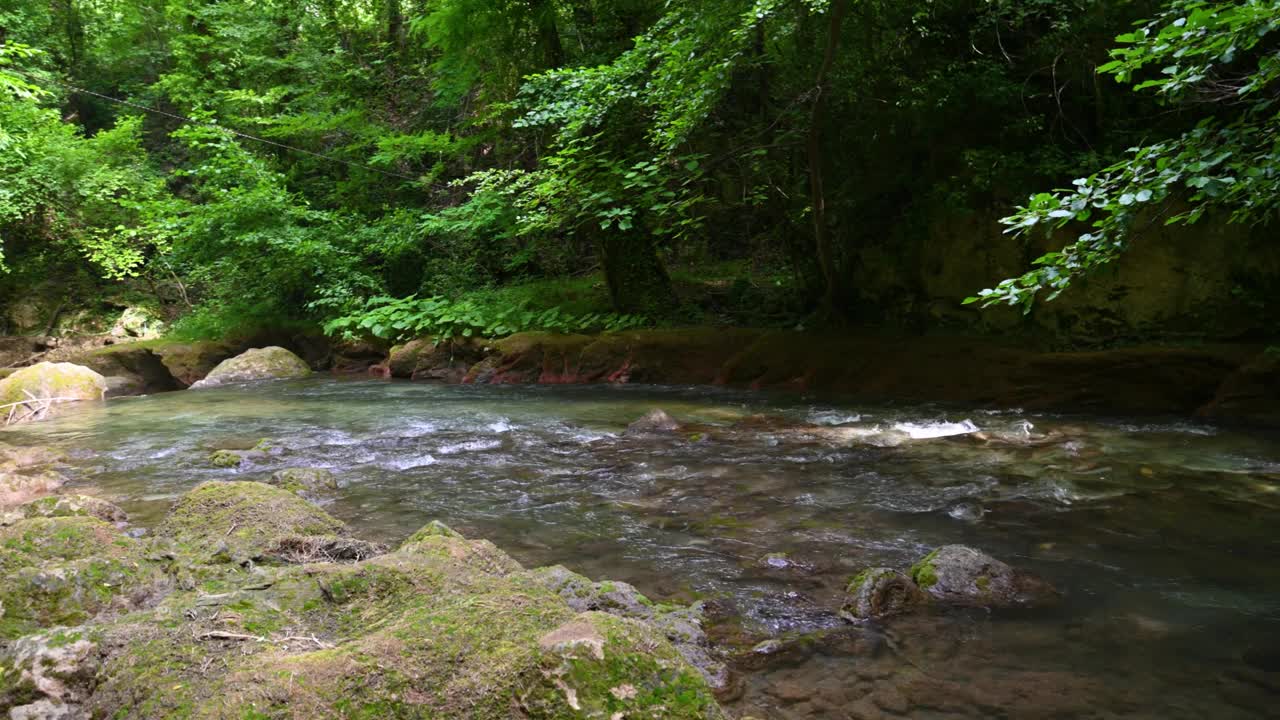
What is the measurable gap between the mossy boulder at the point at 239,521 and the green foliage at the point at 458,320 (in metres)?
8.83

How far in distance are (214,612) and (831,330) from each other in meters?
9.25

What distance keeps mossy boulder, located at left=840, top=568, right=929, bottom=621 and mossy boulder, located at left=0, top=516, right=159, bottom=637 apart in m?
2.81

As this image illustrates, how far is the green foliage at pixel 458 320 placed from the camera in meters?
13.1

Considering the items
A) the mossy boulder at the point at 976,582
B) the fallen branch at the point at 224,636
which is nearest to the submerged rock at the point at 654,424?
the mossy boulder at the point at 976,582

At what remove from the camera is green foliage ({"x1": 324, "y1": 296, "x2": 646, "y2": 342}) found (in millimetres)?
13078

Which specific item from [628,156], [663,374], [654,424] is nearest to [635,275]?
[663,374]

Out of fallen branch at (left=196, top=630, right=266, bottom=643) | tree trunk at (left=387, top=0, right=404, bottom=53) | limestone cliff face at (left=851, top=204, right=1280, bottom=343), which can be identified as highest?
tree trunk at (left=387, top=0, right=404, bottom=53)

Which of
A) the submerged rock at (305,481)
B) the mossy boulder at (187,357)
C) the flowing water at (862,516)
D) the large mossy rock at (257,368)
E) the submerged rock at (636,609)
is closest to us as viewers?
the flowing water at (862,516)

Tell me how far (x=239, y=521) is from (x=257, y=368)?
12.0 m

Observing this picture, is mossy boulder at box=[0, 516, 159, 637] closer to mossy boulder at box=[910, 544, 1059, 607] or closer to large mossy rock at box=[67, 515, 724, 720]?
large mossy rock at box=[67, 515, 724, 720]

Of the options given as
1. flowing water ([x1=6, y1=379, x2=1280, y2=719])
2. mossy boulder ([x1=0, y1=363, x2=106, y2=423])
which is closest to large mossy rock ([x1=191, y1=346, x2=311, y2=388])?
mossy boulder ([x1=0, y1=363, x2=106, y2=423])

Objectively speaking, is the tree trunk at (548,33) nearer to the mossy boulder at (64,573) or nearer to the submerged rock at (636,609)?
the mossy boulder at (64,573)

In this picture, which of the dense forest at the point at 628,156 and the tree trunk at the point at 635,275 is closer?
the dense forest at the point at 628,156

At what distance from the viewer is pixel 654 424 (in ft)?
25.1
